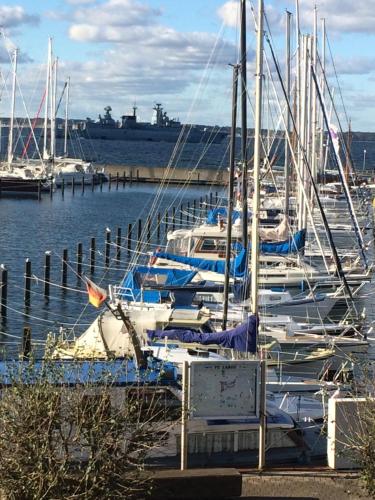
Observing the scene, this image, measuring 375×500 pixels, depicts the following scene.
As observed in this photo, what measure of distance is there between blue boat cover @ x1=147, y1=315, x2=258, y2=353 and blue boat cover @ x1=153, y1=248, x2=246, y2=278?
7013 millimetres

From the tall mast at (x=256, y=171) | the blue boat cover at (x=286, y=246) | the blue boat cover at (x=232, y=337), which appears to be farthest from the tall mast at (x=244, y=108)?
the tall mast at (x=256, y=171)

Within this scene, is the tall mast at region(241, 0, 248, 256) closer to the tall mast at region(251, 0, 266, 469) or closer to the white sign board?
the tall mast at region(251, 0, 266, 469)

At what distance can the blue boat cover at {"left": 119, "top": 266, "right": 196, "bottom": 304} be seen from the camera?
30062 millimetres

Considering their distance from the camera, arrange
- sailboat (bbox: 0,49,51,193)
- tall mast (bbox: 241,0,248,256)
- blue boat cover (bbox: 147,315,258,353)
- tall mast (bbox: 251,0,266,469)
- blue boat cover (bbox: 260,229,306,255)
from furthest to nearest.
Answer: sailboat (bbox: 0,49,51,193) → blue boat cover (bbox: 260,229,306,255) → tall mast (bbox: 241,0,248,256) → blue boat cover (bbox: 147,315,258,353) → tall mast (bbox: 251,0,266,469)

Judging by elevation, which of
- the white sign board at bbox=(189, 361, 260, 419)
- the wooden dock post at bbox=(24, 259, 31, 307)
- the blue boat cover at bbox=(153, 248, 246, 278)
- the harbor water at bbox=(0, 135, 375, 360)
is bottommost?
the harbor water at bbox=(0, 135, 375, 360)

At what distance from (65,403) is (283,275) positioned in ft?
87.1

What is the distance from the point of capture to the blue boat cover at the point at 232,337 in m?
20.1

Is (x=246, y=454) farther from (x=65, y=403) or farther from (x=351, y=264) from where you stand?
(x=351, y=264)

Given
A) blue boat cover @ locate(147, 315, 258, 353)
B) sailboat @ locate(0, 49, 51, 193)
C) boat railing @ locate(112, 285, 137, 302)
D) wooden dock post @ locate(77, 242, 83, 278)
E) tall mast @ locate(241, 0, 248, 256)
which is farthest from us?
sailboat @ locate(0, 49, 51, 193)

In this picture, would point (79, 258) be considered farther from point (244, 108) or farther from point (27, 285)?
point (244, 108)

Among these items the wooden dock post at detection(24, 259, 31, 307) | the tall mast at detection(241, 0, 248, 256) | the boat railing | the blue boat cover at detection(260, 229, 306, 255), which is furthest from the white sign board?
the wooden dock post at detection(24, 259, 31, 307)

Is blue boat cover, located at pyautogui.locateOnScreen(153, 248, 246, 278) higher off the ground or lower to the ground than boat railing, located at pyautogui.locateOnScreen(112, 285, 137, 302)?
higher

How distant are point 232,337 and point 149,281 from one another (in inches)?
446

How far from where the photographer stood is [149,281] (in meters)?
31.9
